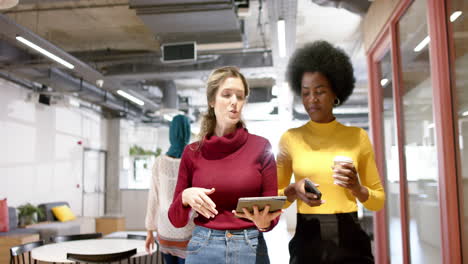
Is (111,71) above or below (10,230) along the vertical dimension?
above

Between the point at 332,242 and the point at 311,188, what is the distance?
27 centimetres

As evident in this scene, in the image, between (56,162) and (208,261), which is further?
(56,162)

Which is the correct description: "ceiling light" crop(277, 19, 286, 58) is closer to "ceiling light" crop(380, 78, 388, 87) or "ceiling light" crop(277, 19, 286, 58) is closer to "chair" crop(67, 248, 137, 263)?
"ceiling light" crop(380, 78, 388, 87)

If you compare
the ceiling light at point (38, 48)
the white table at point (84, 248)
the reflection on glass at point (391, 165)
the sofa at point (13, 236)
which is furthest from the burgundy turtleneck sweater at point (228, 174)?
the sofa at point (13, 236)

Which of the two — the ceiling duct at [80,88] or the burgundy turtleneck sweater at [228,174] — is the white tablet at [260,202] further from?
the ceiling duct at [80,88]

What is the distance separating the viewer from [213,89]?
1.49 m

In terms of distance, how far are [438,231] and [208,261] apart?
2.13 meters

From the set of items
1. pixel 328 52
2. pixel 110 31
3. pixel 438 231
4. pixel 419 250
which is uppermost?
pixel 110 31

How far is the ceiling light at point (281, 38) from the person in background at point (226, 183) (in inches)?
156

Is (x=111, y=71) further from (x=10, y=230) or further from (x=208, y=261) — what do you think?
(x=208, y=261)

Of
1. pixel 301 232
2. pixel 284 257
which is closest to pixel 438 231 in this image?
pixel 301 232

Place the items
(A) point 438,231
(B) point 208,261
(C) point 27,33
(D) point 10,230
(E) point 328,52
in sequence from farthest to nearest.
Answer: (D) point 10,230 → (C) point 27,33 → (A) point 438,231 → (E) point 328,52 → (B) point 208,261

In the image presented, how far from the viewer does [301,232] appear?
4.91 feet

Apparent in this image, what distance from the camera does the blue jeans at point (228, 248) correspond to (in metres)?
1.36
